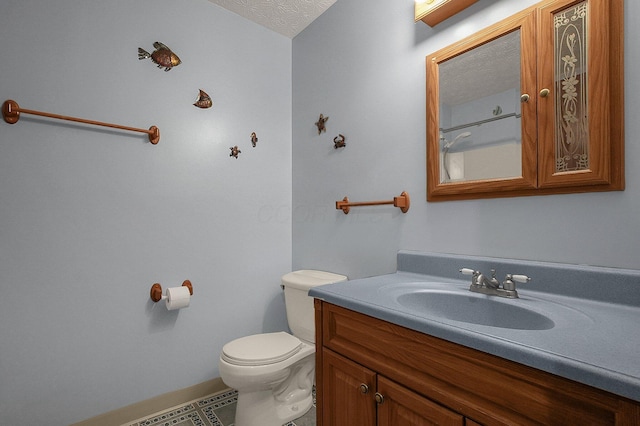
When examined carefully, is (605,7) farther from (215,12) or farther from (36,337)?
(36,337)

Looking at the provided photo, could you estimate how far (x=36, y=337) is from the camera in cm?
146

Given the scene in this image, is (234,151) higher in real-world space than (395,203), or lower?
higher

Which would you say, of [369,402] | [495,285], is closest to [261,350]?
[369,402]

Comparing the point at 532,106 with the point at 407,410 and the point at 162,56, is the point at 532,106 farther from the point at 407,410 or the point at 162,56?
the point at 162,56

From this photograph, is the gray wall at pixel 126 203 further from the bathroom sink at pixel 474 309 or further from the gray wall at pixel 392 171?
the bathroom sink at pixel 474 309

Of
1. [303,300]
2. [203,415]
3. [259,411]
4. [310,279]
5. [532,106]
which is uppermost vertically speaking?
[532,106]

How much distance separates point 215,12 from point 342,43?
88 centimetres

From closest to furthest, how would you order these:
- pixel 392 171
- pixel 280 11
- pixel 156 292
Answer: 1. pixel 392 171
2. pixel 156 292
3. pixel 280 11

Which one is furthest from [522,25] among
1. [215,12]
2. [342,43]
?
[215,12]

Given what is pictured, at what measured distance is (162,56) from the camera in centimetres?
181

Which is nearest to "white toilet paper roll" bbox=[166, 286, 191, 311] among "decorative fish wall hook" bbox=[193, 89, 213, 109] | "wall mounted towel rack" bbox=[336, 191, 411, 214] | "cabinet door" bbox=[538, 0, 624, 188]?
"wall mounted towel rack" bbox=[336, 191, 411, 214]

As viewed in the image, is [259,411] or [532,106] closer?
[532,106]

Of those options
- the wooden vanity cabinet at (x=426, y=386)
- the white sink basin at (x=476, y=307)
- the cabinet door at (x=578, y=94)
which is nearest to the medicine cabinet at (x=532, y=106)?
the cabinet door at (x=578, y=94)

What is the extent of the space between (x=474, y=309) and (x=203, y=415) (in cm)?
163
